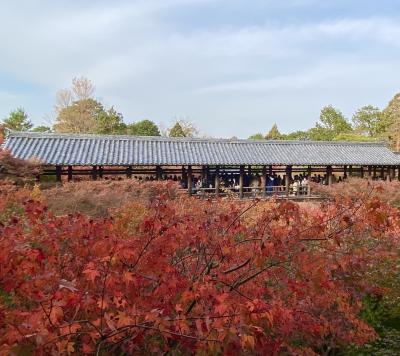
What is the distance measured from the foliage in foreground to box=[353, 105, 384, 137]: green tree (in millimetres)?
51090

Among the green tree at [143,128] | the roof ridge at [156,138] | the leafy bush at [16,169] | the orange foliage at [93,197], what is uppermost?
the green tree at [143,128]

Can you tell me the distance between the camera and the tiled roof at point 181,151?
20.5 m

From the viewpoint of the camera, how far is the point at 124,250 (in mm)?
3508

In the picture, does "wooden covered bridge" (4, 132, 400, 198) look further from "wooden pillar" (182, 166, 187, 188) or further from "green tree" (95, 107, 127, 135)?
"green tree" (95, 107, 127, 135)

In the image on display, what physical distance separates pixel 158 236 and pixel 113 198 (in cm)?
1049

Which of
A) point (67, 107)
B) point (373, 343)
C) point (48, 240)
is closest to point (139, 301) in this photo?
point (48, 240)

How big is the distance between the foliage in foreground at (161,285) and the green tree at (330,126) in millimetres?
52969

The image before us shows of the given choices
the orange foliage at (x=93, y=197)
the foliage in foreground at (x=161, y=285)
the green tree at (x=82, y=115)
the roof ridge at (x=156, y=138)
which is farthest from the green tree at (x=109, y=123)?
the foliage in foreground at (x=161, y=285)

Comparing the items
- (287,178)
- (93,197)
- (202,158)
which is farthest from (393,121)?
(93,197)

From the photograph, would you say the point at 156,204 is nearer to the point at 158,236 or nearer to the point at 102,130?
the point at 158,236

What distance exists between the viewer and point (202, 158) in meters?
22.4

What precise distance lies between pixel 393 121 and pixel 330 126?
11.0 m

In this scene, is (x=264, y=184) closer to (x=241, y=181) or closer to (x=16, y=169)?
(x=241, y=181)

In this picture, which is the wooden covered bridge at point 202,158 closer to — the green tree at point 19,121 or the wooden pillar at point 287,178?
the wooden pillar at point 287,178
